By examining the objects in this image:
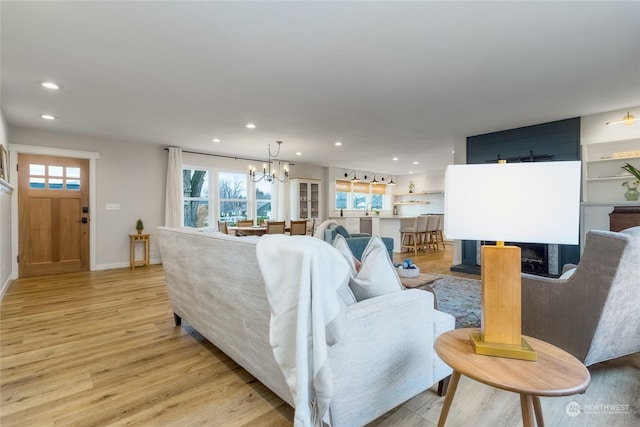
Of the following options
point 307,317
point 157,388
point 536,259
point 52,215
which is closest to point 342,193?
point 536,259

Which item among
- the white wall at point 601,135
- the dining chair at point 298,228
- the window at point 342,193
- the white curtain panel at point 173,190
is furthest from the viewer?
the window at point 342,193

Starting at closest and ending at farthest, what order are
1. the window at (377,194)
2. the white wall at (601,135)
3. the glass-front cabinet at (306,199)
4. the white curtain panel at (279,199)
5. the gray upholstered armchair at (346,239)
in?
the gray upholstered armchair at (346,239), the white wall at (601,135), the white curtain panel at (279,199), the glass-front cabinet at (306,199), the window at (377,194)

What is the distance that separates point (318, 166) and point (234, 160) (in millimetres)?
2583

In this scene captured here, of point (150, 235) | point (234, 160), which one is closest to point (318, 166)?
point (234, 160)

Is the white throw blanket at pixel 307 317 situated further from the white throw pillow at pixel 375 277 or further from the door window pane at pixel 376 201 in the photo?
the door window pane at pixel 376 201

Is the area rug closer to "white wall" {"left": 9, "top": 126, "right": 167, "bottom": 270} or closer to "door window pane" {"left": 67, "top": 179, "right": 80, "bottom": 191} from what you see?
"white wall" {"left": 9, "top": 126, "right": 167, "bottom": 270}

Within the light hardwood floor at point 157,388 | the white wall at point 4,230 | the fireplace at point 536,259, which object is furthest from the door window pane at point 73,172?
the fireplace at point 536,259

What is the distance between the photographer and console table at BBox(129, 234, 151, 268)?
18.5 feet

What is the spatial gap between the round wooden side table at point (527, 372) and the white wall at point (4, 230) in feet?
15.6

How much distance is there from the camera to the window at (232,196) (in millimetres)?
7102

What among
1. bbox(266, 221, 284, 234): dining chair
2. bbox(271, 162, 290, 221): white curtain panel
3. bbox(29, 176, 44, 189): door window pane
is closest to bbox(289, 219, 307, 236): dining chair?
bbox(266, 221, 284, 234): dining chair

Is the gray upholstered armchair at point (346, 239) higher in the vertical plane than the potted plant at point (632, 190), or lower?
lower

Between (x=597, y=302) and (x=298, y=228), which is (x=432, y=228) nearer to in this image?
(x=298, y=228)

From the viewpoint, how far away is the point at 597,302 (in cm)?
176
